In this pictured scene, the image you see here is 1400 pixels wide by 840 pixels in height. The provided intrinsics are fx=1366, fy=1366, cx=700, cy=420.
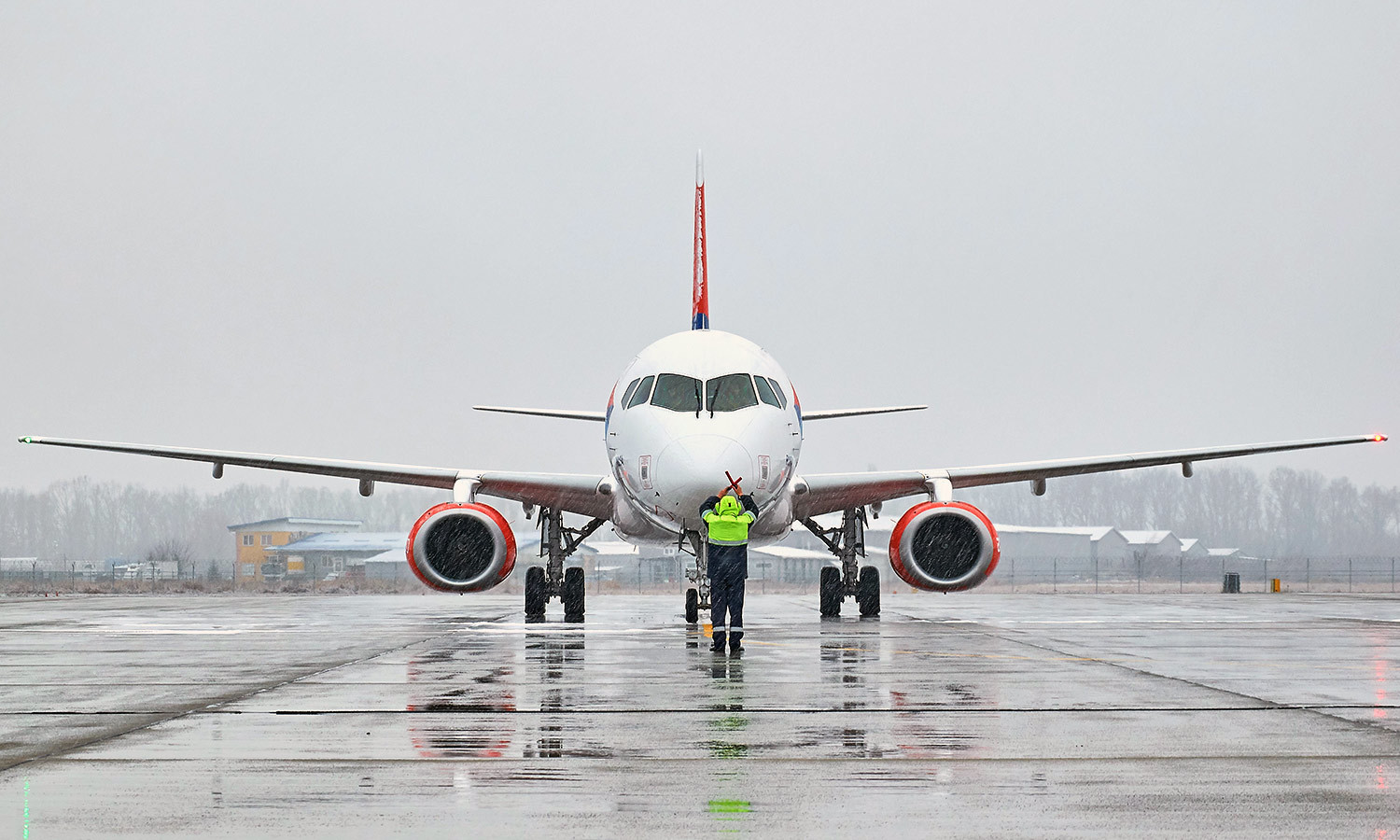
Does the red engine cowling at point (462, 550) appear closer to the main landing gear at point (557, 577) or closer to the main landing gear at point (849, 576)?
the main landing gear at point (557, 577)

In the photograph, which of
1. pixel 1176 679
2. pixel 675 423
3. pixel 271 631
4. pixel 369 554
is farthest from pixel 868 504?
pixel 369 554

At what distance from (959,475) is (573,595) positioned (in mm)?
6196

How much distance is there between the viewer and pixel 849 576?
72.1ft

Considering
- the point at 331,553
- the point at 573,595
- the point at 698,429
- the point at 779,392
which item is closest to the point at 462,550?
the point at 573,595

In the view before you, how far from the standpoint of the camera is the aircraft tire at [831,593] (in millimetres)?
21781

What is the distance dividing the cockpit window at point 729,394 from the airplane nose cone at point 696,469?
2.61ft

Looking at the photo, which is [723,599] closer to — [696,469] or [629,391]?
[696,469]

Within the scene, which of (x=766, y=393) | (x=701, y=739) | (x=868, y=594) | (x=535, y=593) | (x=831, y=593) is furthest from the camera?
(x=868, y=594)

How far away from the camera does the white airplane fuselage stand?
624 inches

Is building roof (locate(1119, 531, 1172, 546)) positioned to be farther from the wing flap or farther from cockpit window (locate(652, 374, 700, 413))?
cockpit window (locate(652, 374, 700, 413))

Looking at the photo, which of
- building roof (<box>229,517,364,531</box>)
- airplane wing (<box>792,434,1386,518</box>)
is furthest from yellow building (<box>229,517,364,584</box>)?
airplane wing (<box>792,434,1386,518</box>)

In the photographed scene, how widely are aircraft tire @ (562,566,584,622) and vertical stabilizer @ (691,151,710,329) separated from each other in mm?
5162

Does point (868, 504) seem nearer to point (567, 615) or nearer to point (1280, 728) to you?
point (567, 615)

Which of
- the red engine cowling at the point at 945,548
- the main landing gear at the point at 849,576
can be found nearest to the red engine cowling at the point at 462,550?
the red engine cowling at the point at 945,548
